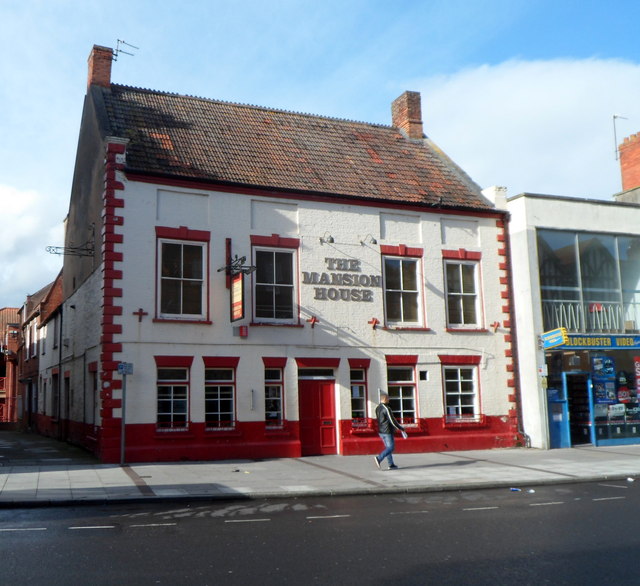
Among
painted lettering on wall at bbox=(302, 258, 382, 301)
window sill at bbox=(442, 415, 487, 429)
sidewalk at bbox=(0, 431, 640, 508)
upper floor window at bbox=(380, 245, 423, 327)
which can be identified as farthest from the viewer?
upper floor window at bbox=(380, 245, 423, 327)

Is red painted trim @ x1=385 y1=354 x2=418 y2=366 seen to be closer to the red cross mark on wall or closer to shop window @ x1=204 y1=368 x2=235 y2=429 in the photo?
shop window @ x1=204 y1=368 x2=235 y2=429

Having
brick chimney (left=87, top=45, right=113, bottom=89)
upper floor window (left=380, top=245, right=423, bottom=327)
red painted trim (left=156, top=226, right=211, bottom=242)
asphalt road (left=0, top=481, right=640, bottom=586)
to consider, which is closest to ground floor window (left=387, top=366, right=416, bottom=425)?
upper floor window (left=380, top=245, right=423, bottom=327)

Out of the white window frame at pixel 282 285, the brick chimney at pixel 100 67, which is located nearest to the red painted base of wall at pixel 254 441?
the white window frame at pixel 282 285

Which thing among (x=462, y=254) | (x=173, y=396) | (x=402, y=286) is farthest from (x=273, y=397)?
(x=462, y=254)

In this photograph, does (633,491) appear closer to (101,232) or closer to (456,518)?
(456,518)

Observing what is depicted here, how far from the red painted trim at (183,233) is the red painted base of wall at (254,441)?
4.93 metres

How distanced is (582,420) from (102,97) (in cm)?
1807

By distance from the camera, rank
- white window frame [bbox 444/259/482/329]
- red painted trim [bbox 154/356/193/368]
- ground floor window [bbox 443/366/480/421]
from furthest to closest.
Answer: white window frame [bbox 444/259/482/329]
ground floor window [bbox 443/366/480/421]
red painted trim [bbox 154/356/193/368]

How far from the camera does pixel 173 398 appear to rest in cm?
1822

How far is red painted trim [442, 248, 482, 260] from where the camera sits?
21.9m

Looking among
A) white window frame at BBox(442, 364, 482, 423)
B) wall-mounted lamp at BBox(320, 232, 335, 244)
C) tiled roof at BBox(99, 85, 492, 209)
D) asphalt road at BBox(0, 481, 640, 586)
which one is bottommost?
asphalt road at BBox(0, 481, 640, 586)

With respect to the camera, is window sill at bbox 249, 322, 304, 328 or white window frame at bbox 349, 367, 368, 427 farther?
white window frame at bbox 349, 367, 368, 427

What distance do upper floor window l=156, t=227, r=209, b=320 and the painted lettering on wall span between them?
9.68 feet

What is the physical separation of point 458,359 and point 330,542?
13316mm
